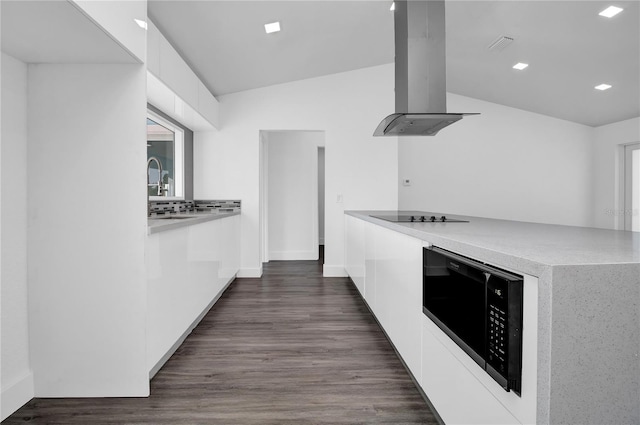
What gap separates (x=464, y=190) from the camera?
6.27m

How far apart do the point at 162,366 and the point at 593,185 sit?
7.28m

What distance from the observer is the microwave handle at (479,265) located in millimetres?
881

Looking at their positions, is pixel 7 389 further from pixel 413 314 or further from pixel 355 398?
pixel 413 314

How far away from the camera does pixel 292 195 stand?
6188 millimetres

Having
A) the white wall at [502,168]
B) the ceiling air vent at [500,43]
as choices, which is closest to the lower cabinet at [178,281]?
the ceiling air vent at [500,43]

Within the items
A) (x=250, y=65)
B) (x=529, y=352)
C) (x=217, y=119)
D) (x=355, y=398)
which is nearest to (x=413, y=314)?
(x=355, y=398)

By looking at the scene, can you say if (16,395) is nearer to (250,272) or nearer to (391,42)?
(250,272)

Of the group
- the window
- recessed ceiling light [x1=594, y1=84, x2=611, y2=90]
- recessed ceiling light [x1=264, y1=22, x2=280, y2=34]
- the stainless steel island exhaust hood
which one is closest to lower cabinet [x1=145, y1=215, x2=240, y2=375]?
the window

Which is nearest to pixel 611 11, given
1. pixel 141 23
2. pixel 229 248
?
pixel 141 23

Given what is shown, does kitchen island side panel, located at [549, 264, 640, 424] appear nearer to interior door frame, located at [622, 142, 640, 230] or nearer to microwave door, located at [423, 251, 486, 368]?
microwave door, located at [423, 251, 486, 368]

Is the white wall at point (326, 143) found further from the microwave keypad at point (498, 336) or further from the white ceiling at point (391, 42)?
the microwave keypad at point (498, 336)

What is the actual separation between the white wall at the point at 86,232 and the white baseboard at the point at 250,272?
9.47 ft

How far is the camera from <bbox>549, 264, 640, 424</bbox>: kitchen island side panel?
0.75m

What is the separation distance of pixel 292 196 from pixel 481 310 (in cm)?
529
